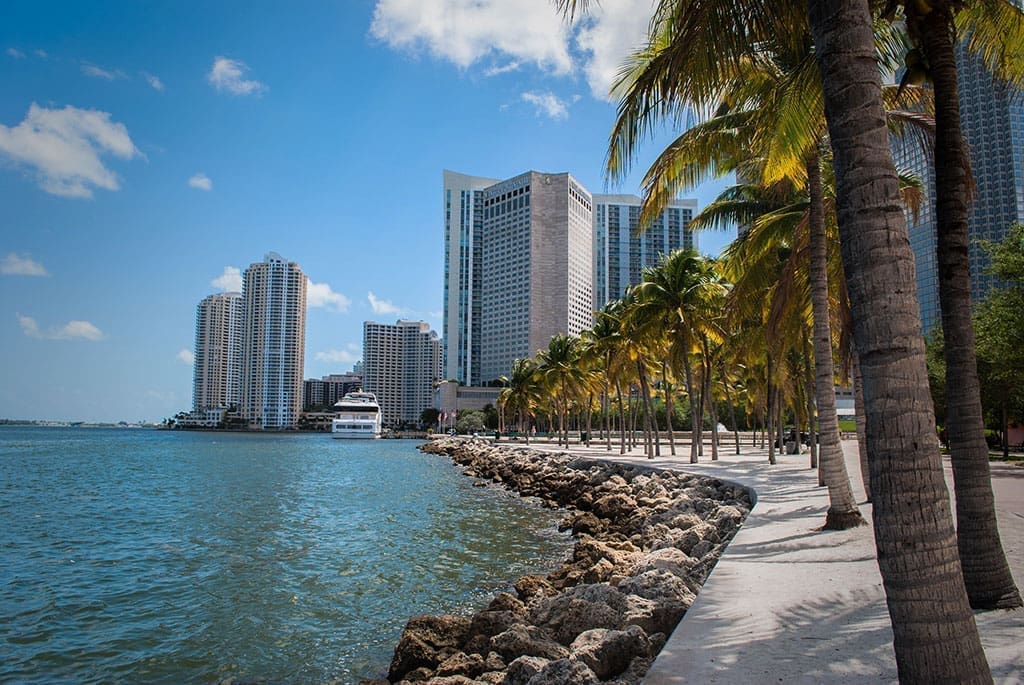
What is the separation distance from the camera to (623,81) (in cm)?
926

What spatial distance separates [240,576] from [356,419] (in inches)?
4711

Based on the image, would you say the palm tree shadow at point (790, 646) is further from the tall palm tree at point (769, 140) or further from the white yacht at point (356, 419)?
the white yacht at point (356, 419)

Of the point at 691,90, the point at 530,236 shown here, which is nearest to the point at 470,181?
the point at 530,236

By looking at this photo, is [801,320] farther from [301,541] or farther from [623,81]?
[301,541]

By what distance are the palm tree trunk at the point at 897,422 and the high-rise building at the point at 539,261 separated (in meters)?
140

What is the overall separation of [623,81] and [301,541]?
14471 mm

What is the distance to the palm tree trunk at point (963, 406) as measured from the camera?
562 centimetres

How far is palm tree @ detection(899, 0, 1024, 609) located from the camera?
562cm

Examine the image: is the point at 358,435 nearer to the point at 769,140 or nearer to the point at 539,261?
the point at 539,261

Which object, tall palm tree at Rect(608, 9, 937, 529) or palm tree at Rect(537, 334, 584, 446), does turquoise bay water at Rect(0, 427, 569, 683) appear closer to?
tall palm tree at Rect(608, 9, 937, 529)

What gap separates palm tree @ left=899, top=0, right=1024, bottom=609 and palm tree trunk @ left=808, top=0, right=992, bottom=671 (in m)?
2.54

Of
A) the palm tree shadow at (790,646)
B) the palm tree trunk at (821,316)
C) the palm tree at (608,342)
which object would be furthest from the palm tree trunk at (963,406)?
the palm tree at (608,342)

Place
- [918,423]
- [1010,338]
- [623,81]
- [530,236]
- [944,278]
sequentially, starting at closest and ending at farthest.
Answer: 1. [918,423]
2. [944,278]
3. [623,81]
4. [1010,338]
5. [530,236]

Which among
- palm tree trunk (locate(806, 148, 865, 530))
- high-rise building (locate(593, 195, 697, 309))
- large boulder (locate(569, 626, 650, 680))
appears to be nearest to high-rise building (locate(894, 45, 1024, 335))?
palm tree trunk (locate(806, 148, 865, 530))
